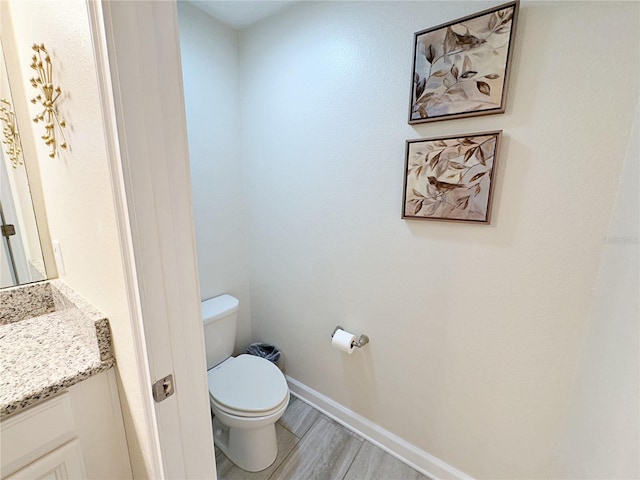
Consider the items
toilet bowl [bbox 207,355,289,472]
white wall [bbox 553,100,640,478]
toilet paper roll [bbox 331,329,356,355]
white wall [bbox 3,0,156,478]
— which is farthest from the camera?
toilet paper roll [bbox 331,329,356,355]

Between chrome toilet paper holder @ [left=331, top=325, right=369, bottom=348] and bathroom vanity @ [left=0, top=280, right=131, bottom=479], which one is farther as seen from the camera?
chrome toilet paper holder @ [left=331, top=325, right=369, bottom=348]

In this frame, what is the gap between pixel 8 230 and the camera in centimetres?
100

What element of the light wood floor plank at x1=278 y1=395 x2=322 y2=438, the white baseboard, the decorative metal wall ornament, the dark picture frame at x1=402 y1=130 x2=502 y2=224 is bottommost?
the light wood floor plank at x1=278 y1=395 x2=322 y2=438

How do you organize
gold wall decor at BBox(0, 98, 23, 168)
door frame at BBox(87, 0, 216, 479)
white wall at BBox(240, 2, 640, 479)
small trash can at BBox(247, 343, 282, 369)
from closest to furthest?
door frame at BBox(87, 0, 216, 479) → white wall at BBox(240, 2, 640, 479) → gold wall decor at BBox(0, 98, 23, 168) → small trash can at BBox(247, 343, 282, 369)

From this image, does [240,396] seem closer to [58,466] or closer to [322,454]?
[322,454]

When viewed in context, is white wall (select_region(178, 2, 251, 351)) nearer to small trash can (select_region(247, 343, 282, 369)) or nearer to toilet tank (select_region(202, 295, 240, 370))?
toilet tank (select_region(202, 295, 240, 370))

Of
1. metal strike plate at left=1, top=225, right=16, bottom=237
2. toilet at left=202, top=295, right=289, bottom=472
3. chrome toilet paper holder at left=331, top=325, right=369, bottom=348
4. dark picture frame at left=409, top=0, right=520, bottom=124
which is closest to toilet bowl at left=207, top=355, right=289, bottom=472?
toilet at left=202, top=295, right=289, bottom=472

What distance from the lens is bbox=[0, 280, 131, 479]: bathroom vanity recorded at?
2.06 feet

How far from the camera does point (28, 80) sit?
0.85 metres

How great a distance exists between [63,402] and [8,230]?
77 cm

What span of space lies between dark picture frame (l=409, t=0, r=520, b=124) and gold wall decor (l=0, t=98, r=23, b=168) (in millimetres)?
1523

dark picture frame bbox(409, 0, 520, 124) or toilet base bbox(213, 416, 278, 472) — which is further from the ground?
dark picture frame bbox(409, 0, 520, 124)

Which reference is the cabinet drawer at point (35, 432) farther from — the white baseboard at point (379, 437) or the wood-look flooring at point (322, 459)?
the white baseboard at point (379, 437)

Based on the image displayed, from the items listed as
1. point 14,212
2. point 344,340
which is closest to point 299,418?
point 344,340
